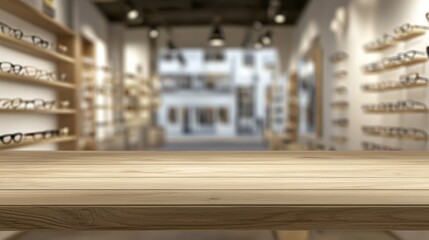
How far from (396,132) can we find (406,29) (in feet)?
3.74

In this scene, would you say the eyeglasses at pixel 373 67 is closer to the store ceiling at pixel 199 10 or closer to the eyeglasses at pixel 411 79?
the eyeglasses at pixel 411 79

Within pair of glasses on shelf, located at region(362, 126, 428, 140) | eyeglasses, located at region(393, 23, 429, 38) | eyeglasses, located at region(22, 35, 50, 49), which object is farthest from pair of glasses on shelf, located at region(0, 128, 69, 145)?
eyeglasses, located at region(393, 23, 429, 38)

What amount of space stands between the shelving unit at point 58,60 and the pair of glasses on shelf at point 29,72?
0.20 ft

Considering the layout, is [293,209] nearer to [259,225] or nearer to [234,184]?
[259,225]

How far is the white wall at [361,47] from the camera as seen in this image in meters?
4.83

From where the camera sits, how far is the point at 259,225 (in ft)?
6.27

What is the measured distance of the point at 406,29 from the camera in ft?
15.8

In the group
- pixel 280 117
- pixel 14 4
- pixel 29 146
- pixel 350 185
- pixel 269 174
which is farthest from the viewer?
pixel 280 117

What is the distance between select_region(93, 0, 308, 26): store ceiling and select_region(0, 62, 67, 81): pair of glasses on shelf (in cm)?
472

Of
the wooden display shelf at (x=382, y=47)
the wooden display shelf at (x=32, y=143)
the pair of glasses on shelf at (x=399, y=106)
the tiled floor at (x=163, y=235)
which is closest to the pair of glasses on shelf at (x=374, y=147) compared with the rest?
the pair of glasses on shelf at (x=399, y=106)

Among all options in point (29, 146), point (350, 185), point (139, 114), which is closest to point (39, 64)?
point (29, 146)

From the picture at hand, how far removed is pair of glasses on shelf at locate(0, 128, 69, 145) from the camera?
14.1 feet

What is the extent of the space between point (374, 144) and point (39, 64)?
4438 mm

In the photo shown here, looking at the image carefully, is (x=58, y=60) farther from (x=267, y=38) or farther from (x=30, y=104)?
(x=267, y=38)
